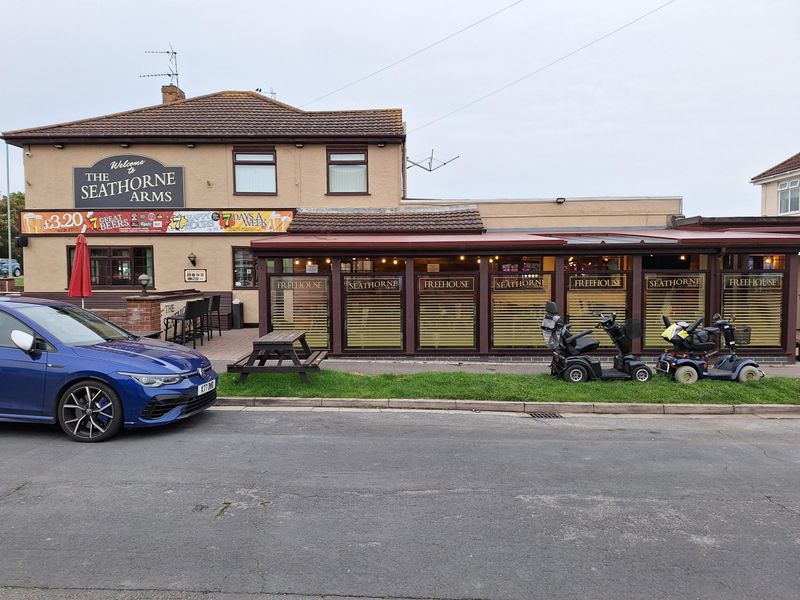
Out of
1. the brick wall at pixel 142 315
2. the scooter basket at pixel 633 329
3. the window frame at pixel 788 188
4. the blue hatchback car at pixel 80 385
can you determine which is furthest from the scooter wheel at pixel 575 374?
the window frame at pixel 788 188

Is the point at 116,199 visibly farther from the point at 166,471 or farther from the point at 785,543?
the point at 785,543

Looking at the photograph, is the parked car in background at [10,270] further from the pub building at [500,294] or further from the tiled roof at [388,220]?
the pub building at [500,294]

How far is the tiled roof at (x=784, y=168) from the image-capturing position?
1078 inches

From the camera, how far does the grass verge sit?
8188 mm

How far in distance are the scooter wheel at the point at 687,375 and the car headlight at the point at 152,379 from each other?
801 centimetres

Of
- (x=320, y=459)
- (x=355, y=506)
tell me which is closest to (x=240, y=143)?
(x=320, y=459)

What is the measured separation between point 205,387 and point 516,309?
7262mm

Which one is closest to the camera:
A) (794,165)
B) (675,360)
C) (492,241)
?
(675,360)

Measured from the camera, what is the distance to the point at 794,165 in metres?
27.3

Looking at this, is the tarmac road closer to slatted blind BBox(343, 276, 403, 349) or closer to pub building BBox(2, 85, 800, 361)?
slatted blind BBox(343, 276, 403, 349)

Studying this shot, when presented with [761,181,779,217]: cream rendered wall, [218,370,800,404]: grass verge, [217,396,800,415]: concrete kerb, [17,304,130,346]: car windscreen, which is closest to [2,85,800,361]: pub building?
[218,370,800,404]: grass verge

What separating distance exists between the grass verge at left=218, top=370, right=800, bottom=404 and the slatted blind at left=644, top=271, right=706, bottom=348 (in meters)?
2.79

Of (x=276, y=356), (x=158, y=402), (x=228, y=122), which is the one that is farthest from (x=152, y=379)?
(x=228, y=122)

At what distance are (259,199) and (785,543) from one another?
16.1m
